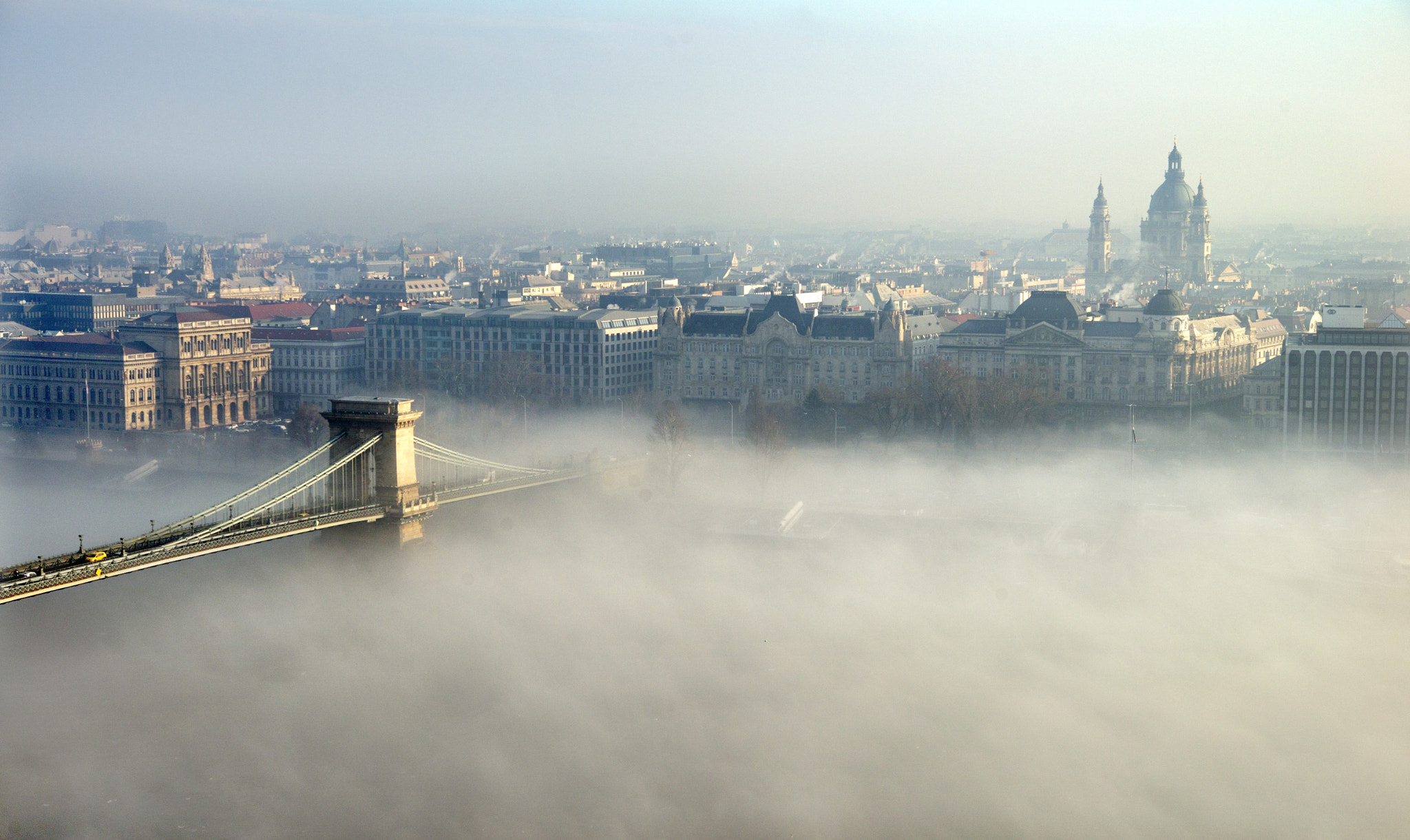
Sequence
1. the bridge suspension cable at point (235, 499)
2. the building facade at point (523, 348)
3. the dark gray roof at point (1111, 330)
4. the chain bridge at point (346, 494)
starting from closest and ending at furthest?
1. the chain bridge at point (346, 494)
2. the bridge suspension cable at point (235, 499)
3. the dark gray roof at point (1111, 330)
4. the building facade at point (523, 348)

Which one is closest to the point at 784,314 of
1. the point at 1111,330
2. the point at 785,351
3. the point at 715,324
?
the point at 785,351

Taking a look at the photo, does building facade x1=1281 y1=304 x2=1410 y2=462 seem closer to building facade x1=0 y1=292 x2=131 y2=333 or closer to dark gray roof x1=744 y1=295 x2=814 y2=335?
dark gray roof x1=744 y1=295 x2=814 y2=335

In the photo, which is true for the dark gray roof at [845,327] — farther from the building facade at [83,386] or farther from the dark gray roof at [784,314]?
the building facade at [83,386]

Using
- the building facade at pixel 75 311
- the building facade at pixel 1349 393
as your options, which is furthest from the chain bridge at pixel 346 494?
the building facade at pixel 75 311

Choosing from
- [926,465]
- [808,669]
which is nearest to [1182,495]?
[926,465]

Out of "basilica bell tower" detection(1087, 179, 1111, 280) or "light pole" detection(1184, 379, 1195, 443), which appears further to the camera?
"basilica bell tower" detection(1087, 179, 1111, 280)

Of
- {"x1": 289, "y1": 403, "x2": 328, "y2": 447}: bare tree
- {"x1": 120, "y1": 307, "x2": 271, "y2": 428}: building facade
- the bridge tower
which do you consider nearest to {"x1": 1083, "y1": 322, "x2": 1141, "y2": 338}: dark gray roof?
{"x1": 289, "y1": 403, "x2": 328, "y2": 447}: bare tree

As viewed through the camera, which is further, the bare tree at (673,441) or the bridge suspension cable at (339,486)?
the bare tree at (673,441)
